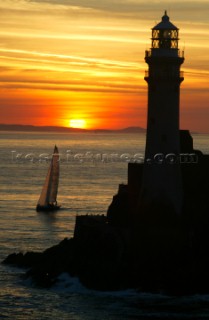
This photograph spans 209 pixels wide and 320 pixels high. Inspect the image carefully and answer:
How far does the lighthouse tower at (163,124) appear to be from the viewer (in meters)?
55.3

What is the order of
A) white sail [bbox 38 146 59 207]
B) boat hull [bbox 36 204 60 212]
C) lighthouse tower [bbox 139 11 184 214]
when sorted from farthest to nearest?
white sail [bbox 38 146 59 207]
boat hull [bbox 36 204 60 212]
lighthouse tower [bbox 139 11 184 214]

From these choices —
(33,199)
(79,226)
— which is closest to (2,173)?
(33,199)

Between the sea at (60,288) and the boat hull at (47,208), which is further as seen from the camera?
the boat hull at (47,208)

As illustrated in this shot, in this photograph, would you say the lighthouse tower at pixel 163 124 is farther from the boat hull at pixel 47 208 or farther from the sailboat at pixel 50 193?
the sailboat at pixel 50 193

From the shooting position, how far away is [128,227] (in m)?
57.3

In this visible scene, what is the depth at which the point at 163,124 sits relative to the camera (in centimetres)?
5541

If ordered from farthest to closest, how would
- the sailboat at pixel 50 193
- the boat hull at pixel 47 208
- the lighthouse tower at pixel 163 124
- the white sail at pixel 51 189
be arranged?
1. the white sail at pixel 51 189
2. the sailboat at pixel 50 193
3. the boat hull at pixel 47 208
4. the lighthouse tower at pixel 163 124

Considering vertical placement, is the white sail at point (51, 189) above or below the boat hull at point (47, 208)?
above

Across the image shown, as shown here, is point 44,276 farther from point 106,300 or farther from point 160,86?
point 160,86

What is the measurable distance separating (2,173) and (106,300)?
113 meters

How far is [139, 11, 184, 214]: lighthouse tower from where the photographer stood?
55.3 meters

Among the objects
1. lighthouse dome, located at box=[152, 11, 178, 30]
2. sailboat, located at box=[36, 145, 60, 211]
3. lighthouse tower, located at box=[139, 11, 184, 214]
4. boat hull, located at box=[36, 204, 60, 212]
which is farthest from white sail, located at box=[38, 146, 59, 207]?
lighthouse dome, located at box=[152, 11, 178, 30]

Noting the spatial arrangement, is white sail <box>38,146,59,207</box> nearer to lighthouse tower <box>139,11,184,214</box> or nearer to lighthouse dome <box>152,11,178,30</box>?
lighthouse tower <box>139,11,184,214</box>

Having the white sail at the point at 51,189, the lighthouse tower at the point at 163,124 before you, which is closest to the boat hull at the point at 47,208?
the white sail at the point at 51,189
